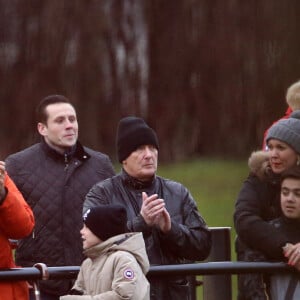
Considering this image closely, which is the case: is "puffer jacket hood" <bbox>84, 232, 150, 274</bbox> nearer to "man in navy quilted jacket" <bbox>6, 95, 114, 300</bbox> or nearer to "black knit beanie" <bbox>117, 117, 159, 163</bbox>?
"black knit beanie" <bbox>117, 117, 159, 163</bbox>

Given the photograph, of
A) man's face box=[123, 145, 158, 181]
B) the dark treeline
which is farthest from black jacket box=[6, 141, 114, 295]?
the dark treeline

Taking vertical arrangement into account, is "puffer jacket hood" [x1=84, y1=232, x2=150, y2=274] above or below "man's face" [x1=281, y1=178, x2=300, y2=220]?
below

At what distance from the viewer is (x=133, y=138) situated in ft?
29.1

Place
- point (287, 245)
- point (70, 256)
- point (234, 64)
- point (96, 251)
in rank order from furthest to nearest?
point (234, 64) < point (70, 256) < point (287, 245) < point (96, 251)

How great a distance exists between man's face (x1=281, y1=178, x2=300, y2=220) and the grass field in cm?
1245

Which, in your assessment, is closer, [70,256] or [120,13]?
[70,256]

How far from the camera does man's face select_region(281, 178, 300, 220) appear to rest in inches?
343

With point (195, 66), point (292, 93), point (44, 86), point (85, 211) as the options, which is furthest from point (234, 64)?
point (85, 211)

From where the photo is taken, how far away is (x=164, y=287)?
860 centimetres

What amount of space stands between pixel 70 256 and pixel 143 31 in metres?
13.8

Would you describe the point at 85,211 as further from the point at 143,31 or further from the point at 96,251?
the point at 143,31

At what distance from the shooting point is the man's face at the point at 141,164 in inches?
344

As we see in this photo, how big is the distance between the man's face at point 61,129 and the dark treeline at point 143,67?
11.2 metres

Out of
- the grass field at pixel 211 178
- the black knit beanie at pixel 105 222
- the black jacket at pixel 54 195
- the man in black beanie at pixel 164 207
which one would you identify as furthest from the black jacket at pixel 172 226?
the grass field at pixel 211 178
